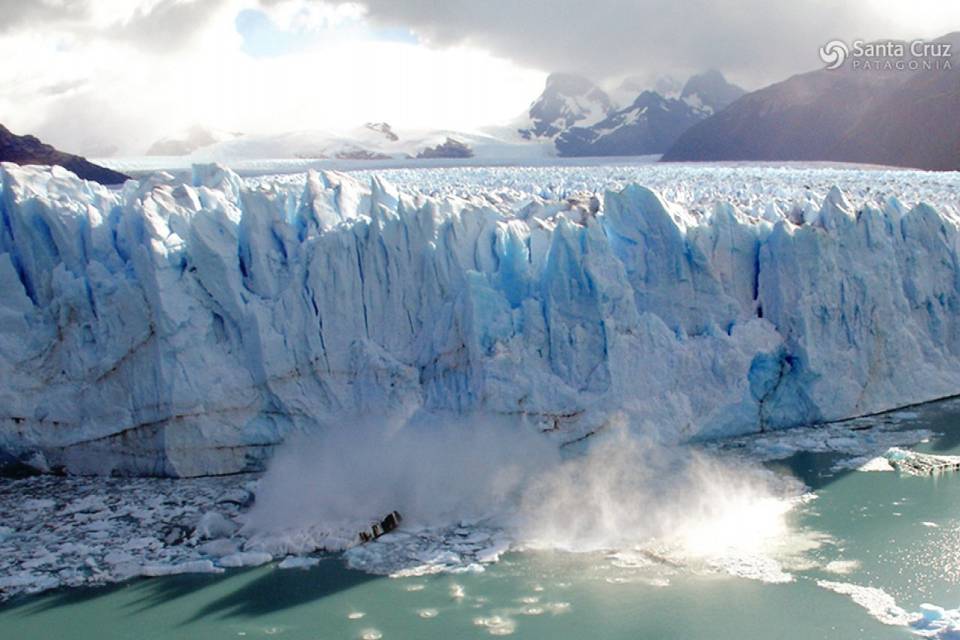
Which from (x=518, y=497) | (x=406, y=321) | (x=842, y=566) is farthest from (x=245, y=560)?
(x=842, y=566)

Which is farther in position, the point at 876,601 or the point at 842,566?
the point at 842,566

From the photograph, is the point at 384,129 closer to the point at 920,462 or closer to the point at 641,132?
the point at 641,132

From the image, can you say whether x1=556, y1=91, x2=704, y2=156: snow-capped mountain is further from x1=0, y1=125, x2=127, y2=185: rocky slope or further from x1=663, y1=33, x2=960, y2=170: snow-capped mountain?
x1=0, y1=125, x2=127, y2=185: rocky slope

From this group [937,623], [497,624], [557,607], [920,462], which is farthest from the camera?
[920,462]

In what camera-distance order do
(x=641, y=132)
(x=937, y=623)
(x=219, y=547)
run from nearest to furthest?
(x=937, y=623)
(x=219, y=547)
(x=641, y=132)

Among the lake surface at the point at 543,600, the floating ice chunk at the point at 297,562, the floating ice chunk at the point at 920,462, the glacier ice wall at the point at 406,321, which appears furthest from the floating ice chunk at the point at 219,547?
the floating ice chunk at the point at 920,462

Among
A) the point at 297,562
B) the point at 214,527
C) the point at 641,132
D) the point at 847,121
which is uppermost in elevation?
the point at 641,132

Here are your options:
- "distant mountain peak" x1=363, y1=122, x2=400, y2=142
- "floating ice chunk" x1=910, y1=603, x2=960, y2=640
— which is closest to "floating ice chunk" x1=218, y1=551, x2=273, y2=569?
"floating ice chunk" x1=910, y1=603, x2=960, y2=640
